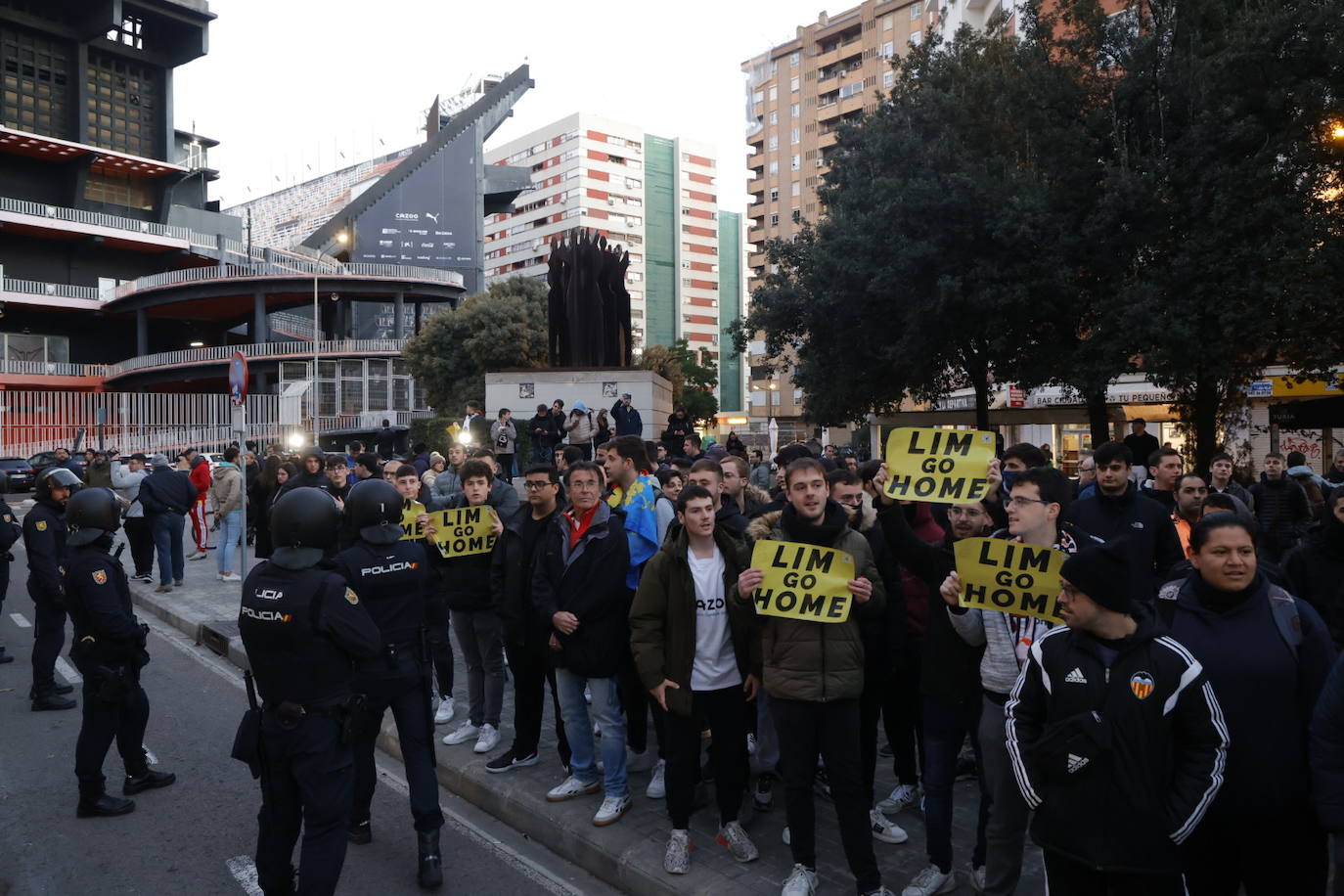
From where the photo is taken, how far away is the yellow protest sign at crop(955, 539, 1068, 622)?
3514mm

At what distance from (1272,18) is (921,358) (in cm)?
739

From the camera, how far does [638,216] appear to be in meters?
106

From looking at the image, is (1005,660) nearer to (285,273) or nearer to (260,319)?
(285,273)

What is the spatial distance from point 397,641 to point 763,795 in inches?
85.4

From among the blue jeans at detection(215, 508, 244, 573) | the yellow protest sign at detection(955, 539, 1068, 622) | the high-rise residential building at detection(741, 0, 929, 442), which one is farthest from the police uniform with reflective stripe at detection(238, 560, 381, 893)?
the high-rise residential building at detection(741, 0, 929, 442)

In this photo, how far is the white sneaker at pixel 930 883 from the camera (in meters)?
3.89

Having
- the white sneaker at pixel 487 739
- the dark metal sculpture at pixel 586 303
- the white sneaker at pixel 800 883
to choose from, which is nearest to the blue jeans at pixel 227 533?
the white sneaker at pixel 487 739

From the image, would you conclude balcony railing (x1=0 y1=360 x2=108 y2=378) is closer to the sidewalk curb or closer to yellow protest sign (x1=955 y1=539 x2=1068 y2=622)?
the sidewalk curb

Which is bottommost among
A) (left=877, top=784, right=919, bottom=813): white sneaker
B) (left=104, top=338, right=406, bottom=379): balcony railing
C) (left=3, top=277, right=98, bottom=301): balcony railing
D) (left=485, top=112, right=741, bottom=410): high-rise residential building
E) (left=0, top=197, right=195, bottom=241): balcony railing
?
(left=877, top=784, right=919, bottom=813): white sneaker

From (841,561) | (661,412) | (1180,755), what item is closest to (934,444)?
(841,561)

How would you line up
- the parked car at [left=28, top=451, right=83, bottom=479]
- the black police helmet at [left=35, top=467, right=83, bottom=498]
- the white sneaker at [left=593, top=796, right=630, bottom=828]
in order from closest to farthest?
the white sneaker at [left=593, top=796, right=630, bottom=828], the black police helmet at [left=35, top=467, right=83, bottom=498], the parked car at [left=28, top=451, right=83, bottom=479]

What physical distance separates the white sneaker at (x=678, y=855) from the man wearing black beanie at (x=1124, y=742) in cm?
191

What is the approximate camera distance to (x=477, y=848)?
4.82m

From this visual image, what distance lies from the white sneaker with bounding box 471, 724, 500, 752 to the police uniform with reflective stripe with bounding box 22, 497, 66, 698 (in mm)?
3745
